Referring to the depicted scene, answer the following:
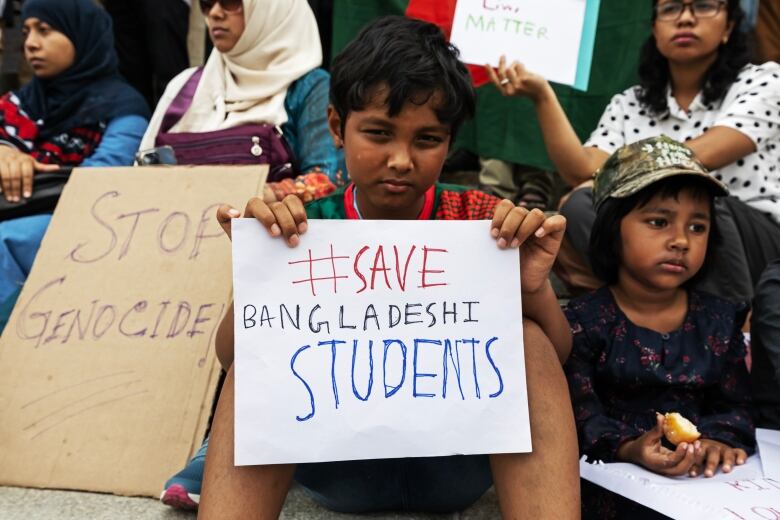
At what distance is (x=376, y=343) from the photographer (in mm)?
1364

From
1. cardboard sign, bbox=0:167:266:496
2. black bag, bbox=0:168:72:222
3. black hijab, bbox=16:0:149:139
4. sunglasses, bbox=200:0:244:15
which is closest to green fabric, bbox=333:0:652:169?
sunglasses, bbox=200:0:244:15

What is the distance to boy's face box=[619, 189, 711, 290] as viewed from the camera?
1.86 m

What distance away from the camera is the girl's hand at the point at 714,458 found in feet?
5.19

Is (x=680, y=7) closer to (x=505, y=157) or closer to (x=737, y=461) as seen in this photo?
(x=505, y=157)

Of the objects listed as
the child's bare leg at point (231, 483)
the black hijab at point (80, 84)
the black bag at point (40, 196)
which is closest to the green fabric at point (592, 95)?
the black hijab at point (80, 84)

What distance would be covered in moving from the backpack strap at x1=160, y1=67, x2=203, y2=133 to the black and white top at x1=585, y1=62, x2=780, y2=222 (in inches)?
56.0

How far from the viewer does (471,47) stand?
2.60 m

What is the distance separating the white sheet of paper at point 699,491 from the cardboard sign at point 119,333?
36.1 inches

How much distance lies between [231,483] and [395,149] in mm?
683

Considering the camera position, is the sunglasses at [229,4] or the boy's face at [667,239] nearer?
the boy's face at [667,239]

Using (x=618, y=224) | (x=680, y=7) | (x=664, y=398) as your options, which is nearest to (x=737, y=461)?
(x=664, y=398)

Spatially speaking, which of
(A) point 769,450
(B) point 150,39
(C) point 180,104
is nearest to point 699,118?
(A) point 769,450

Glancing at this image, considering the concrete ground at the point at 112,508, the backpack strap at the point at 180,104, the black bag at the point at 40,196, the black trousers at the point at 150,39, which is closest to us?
the concrete ground at the point at 112,508

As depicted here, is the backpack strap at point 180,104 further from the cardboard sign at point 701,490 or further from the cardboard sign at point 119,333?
the cardboard sign at point 701,490
